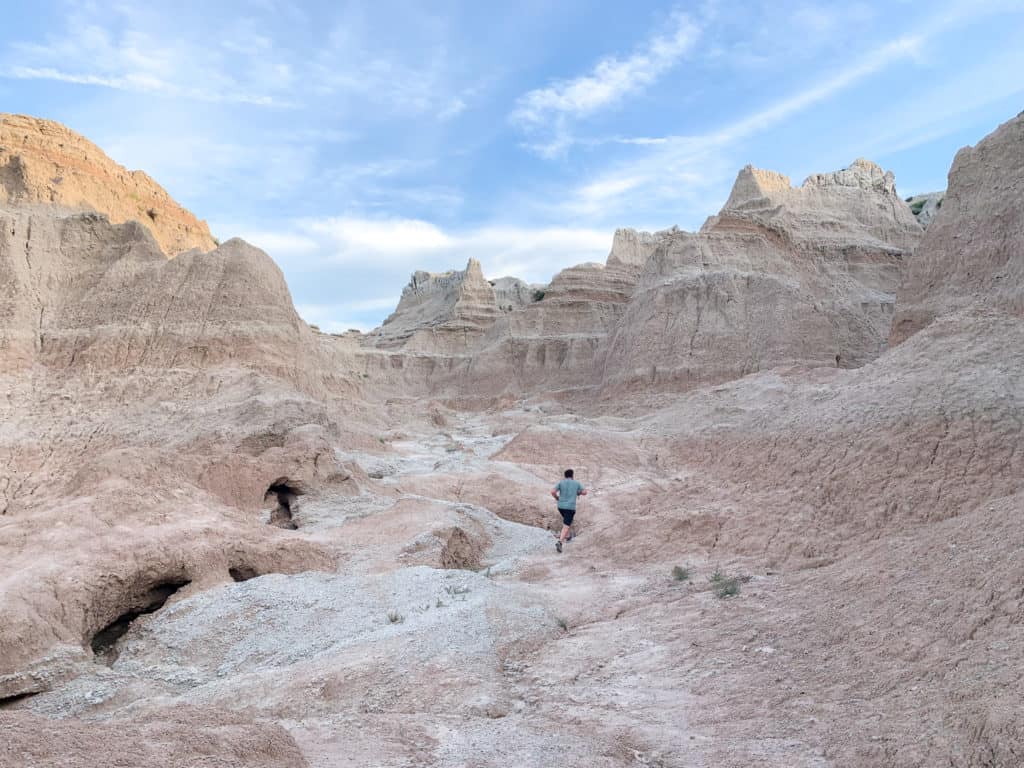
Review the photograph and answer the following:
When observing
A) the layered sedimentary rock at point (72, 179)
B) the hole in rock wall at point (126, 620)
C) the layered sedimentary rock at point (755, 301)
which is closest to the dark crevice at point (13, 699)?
the hole in rock wall at point (126, 620)

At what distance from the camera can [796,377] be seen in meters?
22.8

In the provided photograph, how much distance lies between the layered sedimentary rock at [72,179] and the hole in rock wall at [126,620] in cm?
1514

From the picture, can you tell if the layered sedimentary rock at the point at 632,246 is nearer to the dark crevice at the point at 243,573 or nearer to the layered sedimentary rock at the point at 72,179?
the layered sedimentary rock at the point at 72,179

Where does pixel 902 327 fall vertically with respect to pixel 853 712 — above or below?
above

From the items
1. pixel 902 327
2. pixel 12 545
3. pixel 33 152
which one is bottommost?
pixel 12 545

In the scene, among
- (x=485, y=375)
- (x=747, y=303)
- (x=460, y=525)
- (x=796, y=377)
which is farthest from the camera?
(x=485, y=375)

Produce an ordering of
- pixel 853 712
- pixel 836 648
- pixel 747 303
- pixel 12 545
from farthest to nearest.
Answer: pixel 747 303, pixel 12 545, pixel 836 648, pixel 853 712

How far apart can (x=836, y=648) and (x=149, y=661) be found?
21.3ft

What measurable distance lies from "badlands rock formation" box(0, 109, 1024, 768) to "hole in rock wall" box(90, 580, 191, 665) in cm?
4

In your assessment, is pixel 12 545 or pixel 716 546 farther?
pixel 716 546

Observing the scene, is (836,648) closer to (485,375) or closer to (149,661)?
(149,661)

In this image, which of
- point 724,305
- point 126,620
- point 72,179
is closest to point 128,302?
point 72,179

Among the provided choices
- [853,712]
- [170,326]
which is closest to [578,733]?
[853,712]

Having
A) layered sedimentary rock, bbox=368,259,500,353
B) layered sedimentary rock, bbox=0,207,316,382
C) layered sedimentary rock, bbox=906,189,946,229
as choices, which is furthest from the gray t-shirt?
layered sedimentary rock, bbox=368,259,500,353
